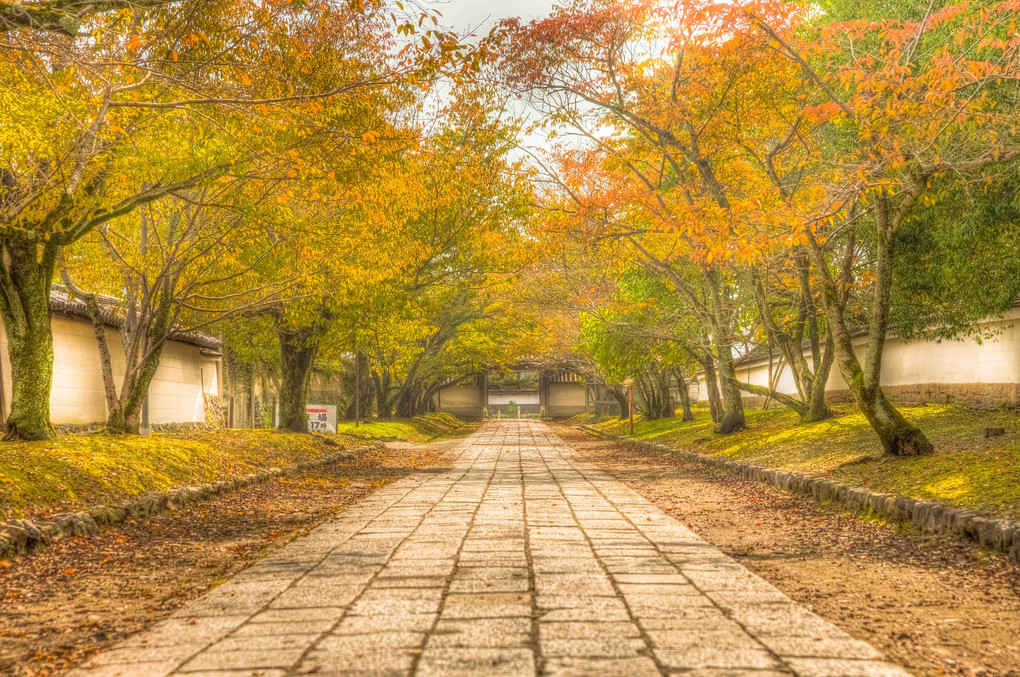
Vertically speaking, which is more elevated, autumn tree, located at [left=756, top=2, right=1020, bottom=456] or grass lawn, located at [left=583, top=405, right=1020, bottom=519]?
autumn tree, located at [left=756, top=2, right=1020, bottom=456]

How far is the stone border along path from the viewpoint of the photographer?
11.9 ft

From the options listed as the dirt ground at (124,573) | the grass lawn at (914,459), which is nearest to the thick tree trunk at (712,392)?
the grass lawn at (914,459)

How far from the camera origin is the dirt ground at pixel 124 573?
4297 millimetres

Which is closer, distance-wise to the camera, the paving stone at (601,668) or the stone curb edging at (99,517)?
the paving stone at (601,668)

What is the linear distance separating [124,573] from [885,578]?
5308 mm

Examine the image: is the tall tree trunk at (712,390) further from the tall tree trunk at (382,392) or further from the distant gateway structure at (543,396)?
the distant gateway structure at (543,396)

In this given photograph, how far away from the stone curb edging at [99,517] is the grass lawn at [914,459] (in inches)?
289

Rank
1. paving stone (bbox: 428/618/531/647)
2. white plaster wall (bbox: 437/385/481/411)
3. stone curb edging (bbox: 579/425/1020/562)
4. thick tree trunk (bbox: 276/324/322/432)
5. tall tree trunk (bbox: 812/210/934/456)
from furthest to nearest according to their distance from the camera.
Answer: white plaster wall (bbox: 437/385/481/411) < thick tree trunk (bbox: 276/324/322/432) < tall tree trunk (bbox: 812/210/934/456) < stone curb edging (bbox: 579/425/1020/562) < paving stone (bbox: 428/618/531/647)

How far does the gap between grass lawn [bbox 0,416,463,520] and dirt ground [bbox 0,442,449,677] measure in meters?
0.45

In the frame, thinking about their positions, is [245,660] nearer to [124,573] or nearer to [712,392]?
[124,573]

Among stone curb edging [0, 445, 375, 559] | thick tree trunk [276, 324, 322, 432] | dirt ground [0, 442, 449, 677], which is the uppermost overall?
thick tree trunk [276, 324, 322, 432]

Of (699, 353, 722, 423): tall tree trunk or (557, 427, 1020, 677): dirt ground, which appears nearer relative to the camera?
(557, 427, 1020, 677): dirt ground

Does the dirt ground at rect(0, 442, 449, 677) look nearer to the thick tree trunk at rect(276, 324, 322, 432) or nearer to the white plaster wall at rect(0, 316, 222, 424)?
the white plaster wall at rect(0, 316, 222, 424)

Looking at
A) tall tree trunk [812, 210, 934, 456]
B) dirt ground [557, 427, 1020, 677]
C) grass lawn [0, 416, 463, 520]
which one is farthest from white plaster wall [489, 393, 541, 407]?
dirt ground [557, 427, 1020, 677]
